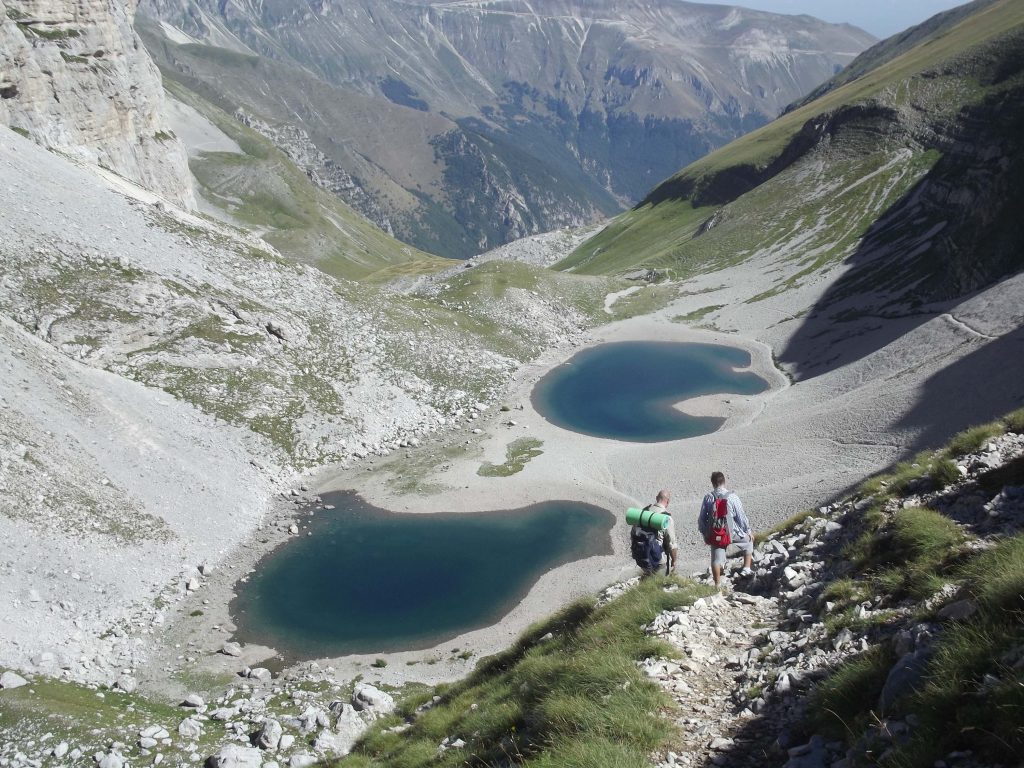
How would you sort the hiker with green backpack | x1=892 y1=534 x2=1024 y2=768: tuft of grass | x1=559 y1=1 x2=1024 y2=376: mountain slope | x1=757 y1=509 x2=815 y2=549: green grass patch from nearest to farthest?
x1=892 y1=534 x2=1024 y2=768: tuft of grass
the hiker with green backpack
x1=757 y1=509 x2=815 y2=549: green grass patch
x1=559 y1=1 x2=1024 y2=376: mountain slope

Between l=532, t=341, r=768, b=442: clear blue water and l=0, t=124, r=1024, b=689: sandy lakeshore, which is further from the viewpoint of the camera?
l=532, t=341, r=768, b=442: clear blue water

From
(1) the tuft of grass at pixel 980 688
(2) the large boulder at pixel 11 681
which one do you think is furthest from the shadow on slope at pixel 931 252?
(2) the large boulder at pixel 11 681

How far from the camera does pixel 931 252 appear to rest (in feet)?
296

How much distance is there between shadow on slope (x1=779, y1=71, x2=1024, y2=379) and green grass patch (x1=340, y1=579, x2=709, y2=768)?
64055 mm

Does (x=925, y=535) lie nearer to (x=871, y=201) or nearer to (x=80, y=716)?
(x=80, y=716)

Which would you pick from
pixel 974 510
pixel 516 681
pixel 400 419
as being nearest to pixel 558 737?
pixel 516 681

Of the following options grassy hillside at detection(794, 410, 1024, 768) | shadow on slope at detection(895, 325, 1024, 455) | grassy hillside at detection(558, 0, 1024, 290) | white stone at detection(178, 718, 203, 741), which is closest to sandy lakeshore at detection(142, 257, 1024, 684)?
shadow on slope at detection(895, 325, 1024, 455)

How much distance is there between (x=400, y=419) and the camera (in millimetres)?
63781

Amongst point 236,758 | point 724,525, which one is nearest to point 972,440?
point 724,525

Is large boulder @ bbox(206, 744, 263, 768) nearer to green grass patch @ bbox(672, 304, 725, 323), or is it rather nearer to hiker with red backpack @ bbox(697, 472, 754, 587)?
hiker with red backpack @ bbox(697, 472, 754, 587)

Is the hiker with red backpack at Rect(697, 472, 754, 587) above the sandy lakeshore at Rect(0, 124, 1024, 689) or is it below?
below

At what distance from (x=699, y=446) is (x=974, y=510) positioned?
137 feet

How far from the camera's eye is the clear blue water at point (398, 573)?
38.6 m

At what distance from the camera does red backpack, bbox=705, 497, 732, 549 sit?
1919 centimetres
